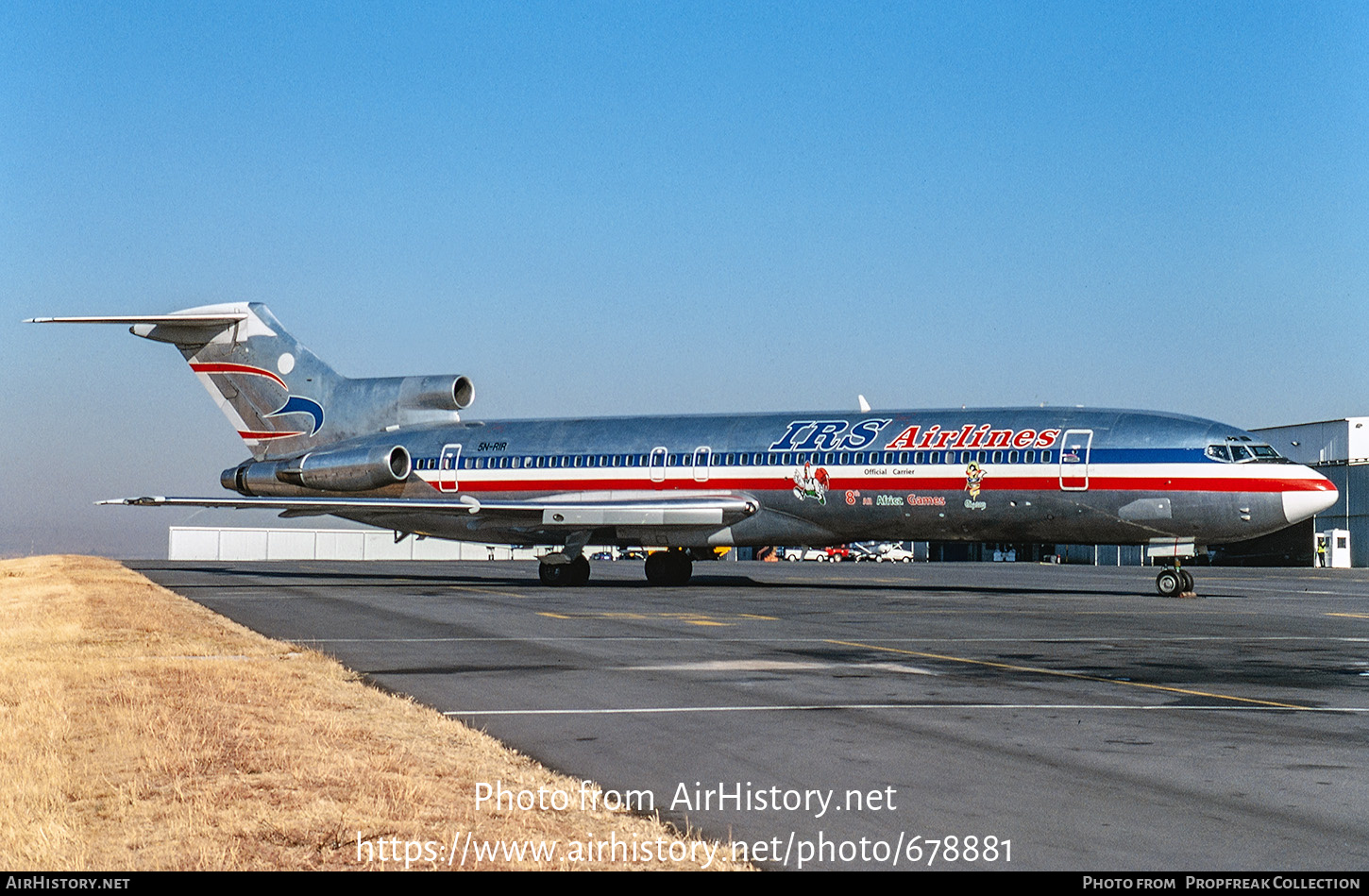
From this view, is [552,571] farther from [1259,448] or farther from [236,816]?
[236,816]

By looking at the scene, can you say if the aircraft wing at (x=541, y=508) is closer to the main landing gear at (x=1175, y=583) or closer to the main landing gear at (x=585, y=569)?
the main landing gear at (x=585, y=569)

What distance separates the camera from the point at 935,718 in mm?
11273

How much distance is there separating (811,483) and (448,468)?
11956 mm

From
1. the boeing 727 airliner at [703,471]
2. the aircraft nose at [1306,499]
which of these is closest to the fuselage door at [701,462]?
the boeing 727 airliner at [703,471]

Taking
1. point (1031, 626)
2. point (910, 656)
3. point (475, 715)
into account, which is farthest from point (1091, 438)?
point (475, 715)

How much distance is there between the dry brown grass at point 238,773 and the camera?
20.8 ft

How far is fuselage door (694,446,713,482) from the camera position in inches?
1431

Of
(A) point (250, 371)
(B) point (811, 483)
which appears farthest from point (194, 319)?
(B) point (811, 483)

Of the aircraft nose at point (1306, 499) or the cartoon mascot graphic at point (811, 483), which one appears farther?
the cartoon mascot graphic at point (811, 483)

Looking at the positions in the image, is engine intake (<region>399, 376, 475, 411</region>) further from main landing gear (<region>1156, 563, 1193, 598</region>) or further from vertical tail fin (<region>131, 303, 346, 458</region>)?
main landing gear (<region>1156, 563, 1193, 598</region>)

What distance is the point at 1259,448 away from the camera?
3120 cm

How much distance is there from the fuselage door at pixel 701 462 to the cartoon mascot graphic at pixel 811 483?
2736mm

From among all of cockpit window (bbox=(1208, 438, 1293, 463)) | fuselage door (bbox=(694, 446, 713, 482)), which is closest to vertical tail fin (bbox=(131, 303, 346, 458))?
fuselage door (bbox=(694, 446, 713, 482))

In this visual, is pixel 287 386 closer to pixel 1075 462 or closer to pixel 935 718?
Answer: pixel 1075 462
